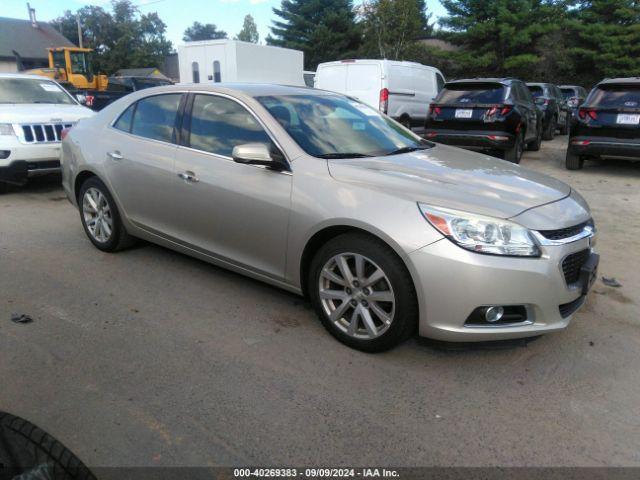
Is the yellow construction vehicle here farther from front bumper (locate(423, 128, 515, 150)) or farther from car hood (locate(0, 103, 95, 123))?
front bumper (locate(423, 128, 515, 150))

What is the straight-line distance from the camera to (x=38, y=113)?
7367mm

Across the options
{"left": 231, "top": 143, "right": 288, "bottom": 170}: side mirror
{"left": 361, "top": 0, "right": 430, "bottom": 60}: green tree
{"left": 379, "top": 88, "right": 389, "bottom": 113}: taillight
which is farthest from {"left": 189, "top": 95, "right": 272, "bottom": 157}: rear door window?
{"left": 361, "top": 0, "right": 430, "bottom": 60}: green tree

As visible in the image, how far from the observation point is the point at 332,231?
3223mm

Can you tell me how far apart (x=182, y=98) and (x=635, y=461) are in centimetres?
378

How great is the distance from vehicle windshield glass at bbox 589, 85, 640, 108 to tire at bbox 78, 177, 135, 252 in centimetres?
811

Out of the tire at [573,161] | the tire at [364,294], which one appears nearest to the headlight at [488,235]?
the tire at [364,294]

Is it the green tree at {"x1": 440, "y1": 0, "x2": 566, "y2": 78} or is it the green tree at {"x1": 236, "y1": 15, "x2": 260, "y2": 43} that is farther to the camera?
the green tree at {"x1": 236, "y1": 15, "x2": 260, "y2": 43}

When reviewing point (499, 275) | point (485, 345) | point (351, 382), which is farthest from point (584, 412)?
point (351, 382)

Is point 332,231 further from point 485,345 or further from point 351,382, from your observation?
point 485,345

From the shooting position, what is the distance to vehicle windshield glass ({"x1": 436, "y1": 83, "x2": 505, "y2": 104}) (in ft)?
31.4

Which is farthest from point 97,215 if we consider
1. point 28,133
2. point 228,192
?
point 28,133

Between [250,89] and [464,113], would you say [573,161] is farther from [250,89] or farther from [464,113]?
[250,89]

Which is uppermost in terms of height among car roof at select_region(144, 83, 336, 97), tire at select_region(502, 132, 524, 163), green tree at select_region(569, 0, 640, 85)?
green tree at select_region(569, 0, 640, 85)

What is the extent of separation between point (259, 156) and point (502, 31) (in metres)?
31.6
